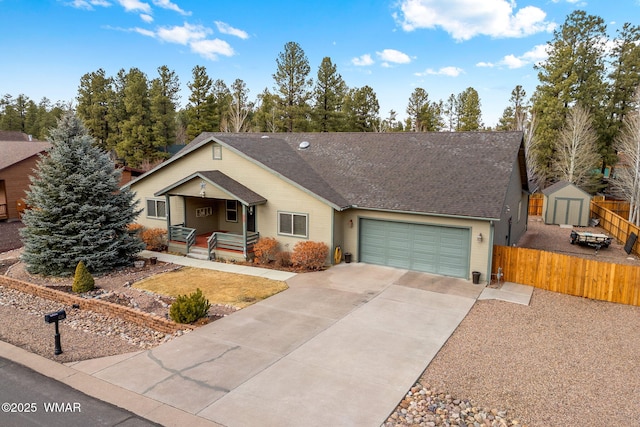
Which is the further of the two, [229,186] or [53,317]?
[229,186]

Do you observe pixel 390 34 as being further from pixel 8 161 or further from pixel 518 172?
pixel 8 161

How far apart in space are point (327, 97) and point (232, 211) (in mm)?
27363

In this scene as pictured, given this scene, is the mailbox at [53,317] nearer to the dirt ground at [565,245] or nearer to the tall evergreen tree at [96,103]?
the dirt ground at [565,245]

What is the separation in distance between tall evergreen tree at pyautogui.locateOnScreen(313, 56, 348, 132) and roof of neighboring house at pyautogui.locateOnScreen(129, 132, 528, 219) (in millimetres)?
23597

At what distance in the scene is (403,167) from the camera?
1895 centimetres

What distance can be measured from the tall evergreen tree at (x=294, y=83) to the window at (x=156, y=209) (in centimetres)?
2494

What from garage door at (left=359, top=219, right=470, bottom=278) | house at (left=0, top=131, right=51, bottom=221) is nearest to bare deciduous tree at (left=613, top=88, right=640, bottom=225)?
garage door at (left=359, top=219, right=470, bottom=278)

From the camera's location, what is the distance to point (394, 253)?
17047 millimetres

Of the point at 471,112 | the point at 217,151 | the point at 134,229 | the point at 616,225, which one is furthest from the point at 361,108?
the point at 134,229

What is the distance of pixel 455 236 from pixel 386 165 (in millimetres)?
5279

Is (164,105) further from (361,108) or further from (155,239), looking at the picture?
(155,239)

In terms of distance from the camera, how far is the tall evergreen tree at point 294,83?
4319cm

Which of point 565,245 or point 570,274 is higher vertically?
point 570,274

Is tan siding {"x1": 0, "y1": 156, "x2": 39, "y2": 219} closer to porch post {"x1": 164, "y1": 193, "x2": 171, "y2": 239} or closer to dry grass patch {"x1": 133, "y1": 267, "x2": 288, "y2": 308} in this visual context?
porch post {"x1": 164, "y1": 193, "x2": 171, "y2": 239}
